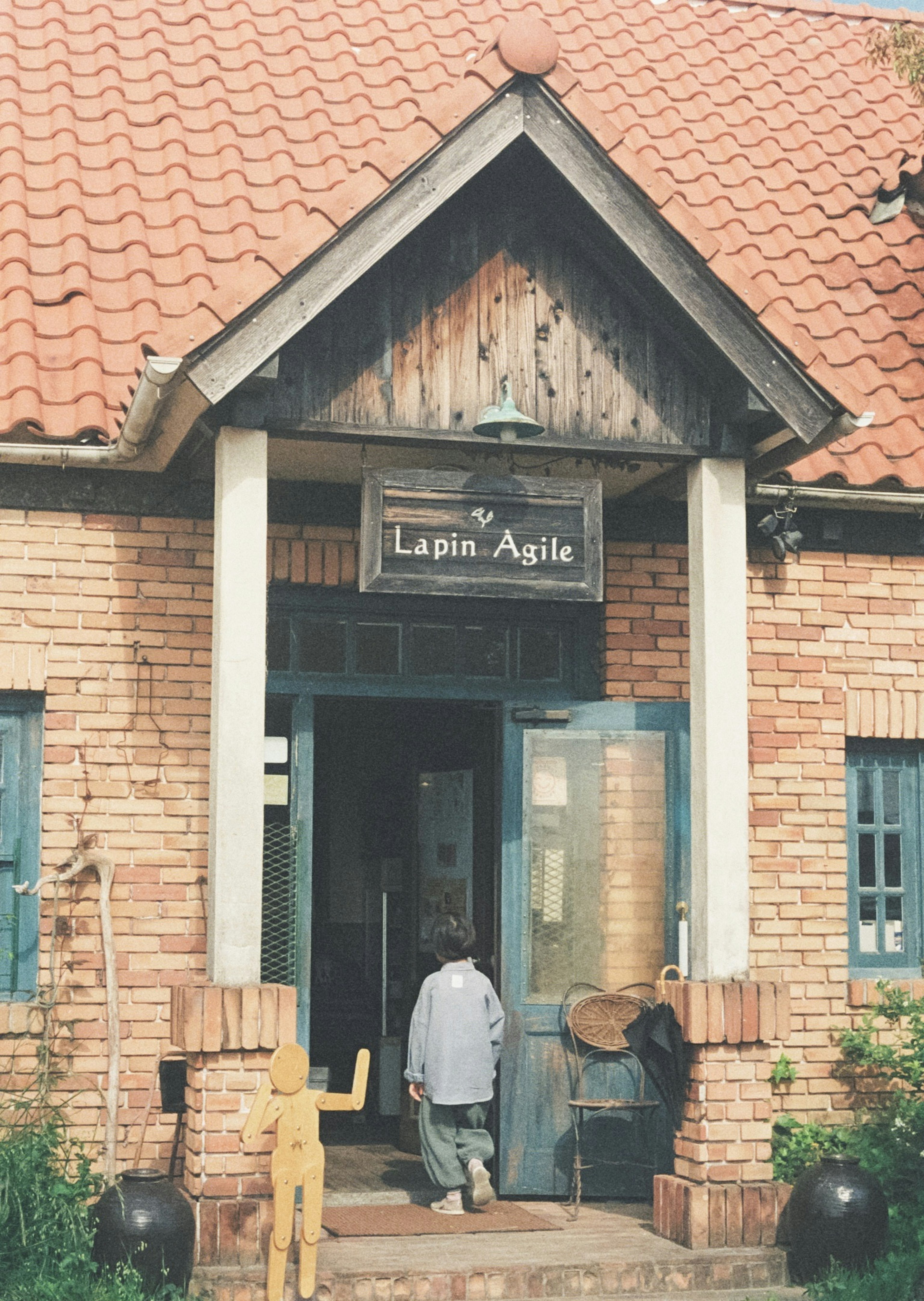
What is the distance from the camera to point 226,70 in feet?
33.6

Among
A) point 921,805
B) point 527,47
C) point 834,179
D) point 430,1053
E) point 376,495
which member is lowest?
point 430,1053

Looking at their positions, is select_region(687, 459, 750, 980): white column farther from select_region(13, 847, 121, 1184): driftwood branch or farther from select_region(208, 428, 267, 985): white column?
select_region(13, 847, 121, 1184): driftwood branch

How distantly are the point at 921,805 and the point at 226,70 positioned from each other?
6.21m

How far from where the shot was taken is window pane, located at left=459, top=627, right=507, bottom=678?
28.5 feet

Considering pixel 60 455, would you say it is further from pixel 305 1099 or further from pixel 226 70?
pixel 226 70

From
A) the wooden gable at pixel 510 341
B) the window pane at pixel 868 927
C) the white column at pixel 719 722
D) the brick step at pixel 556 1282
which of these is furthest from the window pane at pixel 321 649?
the window pane at pixel 868 927

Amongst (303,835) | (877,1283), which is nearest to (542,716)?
(303,835)

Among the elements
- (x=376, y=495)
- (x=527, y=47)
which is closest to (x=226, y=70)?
(x=527, y=47)

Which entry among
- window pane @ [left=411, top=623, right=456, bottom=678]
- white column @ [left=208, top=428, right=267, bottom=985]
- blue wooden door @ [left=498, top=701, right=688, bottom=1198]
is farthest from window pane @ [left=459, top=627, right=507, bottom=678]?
white column @ [left=208, top=428, right=267, bottom=985]

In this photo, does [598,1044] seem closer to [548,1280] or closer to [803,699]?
[548,1280]

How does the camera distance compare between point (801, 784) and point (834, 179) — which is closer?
point (801, 784)

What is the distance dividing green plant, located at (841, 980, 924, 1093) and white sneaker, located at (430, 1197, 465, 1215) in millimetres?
2235

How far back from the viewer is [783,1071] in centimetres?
843

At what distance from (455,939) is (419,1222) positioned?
1.33m
